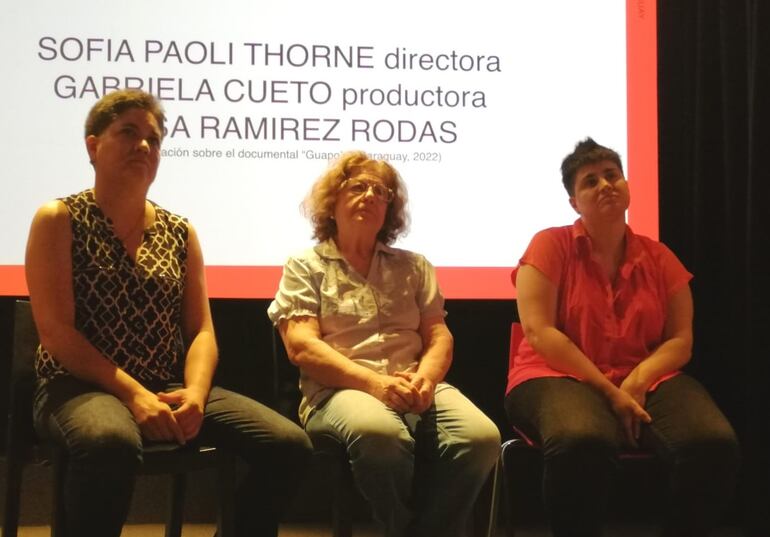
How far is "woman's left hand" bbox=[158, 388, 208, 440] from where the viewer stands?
6.91ft

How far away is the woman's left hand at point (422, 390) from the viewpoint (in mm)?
2314

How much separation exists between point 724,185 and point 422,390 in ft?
5.71

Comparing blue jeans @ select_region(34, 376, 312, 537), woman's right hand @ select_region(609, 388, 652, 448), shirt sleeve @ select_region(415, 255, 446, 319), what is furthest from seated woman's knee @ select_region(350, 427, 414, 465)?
woman's right hand @ select_region(609, 388, 652, 448)

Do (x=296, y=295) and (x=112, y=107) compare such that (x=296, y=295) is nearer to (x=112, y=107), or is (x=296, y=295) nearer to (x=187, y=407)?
(x=187, y=407)

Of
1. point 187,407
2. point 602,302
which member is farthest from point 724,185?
point 187,407

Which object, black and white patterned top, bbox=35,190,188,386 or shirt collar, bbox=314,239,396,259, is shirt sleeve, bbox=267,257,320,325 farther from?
black and white patterned top, bbox=35,190,188,386

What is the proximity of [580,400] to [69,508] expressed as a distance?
126 cm

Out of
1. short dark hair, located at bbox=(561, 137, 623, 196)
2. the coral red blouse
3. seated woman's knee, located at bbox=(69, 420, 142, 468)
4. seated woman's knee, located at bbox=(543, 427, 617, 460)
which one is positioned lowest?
seated woman's knee, located at bbox=(543, 427, 617, 460)

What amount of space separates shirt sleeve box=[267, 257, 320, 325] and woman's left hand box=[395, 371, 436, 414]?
1.06ft

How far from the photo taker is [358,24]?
3219mm

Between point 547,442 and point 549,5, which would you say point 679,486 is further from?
point 549,5

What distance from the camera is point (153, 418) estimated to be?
2068 millimetres

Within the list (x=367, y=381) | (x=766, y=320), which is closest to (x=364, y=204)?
(x=367, y=381)

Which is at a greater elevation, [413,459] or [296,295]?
[296,295]
